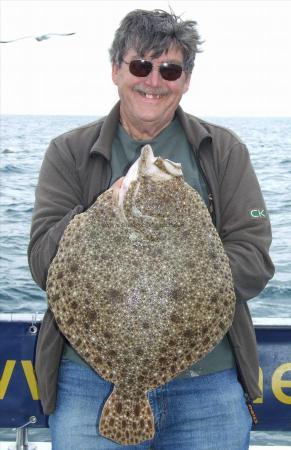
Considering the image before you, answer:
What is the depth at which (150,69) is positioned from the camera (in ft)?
10.2

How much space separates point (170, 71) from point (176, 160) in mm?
423

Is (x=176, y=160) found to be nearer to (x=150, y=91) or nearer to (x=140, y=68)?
(x=150, y=91)

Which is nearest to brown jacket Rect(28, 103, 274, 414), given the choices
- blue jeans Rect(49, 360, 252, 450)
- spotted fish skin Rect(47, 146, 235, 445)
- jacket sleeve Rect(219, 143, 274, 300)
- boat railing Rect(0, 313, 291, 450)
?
jacket sleeve Rect(219, 143, 274, 300)

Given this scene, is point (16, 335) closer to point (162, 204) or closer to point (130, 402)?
point (130, 402)

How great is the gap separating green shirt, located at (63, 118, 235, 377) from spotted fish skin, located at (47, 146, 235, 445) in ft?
1.65

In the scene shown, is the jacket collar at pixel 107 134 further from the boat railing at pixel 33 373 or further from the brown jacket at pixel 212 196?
the boat railing at pixel 33 373

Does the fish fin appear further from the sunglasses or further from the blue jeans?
the sunglasses

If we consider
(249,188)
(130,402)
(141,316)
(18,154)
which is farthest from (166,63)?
(18,154)

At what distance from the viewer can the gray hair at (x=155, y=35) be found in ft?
10.2

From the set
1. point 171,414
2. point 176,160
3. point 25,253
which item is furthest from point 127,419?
point 25,253

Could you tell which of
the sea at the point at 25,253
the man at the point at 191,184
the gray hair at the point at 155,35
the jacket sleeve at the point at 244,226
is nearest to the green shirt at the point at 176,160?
the man at the point at 191,184

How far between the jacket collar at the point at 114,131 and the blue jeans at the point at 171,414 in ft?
3.34

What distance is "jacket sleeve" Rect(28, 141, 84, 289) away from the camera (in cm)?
285

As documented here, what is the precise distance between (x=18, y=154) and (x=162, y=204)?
27.0m
